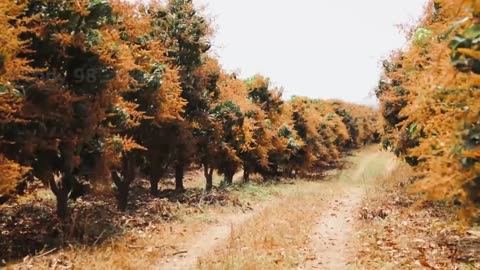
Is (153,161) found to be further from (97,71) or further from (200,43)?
(97,71)

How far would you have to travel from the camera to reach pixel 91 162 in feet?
Result: 40.8

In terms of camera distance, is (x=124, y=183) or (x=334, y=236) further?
Result: (x=124, y=183)

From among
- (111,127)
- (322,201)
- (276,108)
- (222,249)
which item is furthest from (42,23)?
(276,108)

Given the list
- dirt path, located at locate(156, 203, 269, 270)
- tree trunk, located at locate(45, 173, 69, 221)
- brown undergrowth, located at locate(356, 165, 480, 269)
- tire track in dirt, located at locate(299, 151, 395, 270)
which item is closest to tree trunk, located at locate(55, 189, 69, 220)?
tree trunk, located at locate(45, 173, 69, 221)

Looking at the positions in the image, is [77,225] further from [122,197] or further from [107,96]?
[122,197]

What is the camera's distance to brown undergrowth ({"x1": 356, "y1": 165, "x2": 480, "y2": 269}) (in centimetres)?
991

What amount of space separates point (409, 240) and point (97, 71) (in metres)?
9.13

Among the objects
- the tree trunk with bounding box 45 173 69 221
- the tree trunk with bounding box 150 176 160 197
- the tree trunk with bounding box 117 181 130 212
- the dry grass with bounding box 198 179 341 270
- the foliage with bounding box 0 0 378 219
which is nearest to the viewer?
the dry grass with bounding box 198 179 341 270

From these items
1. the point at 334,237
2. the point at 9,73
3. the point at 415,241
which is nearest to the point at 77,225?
the point at 9,73

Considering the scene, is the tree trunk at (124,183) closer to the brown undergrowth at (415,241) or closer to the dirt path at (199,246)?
the dirt path at (199,246)

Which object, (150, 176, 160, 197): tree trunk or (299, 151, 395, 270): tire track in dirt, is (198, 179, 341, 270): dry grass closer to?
(299, 151, 395, 270): tire track in dirt

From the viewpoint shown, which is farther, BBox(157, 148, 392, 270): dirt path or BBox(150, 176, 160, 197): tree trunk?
BBox(150, 176, 160, 197): tree trunk

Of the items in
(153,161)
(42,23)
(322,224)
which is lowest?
(322,224)

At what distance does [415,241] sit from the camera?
1204 centimetres
